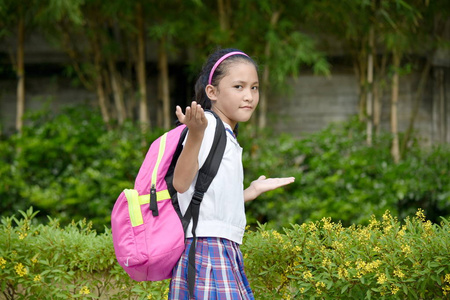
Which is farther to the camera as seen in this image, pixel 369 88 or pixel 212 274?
pixel 369 88

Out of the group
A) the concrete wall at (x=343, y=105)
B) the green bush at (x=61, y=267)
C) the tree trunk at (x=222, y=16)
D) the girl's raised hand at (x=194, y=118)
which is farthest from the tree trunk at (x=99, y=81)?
the girl's raised hand at (x=194, y=118)

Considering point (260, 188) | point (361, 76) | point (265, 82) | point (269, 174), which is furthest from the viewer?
point (361, 76)

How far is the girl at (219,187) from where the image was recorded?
1941 mm

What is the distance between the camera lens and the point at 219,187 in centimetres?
203

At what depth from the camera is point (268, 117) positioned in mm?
7941

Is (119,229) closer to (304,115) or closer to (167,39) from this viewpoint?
(167,39)

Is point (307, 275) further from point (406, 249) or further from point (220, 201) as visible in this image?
point (220, 201)

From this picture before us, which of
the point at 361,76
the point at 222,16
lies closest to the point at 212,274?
the point at 222,16

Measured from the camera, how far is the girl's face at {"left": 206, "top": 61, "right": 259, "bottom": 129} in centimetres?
214

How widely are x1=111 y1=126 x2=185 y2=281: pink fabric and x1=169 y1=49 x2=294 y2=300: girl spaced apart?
0.05 metres

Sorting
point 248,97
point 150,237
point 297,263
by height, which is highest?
point 248,97

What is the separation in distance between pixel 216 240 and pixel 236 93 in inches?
21.0

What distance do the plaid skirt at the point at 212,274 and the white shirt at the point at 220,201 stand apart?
0.04 metres

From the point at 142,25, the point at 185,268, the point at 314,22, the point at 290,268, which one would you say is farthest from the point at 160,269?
the point at 314,22
